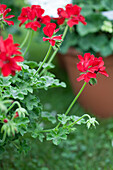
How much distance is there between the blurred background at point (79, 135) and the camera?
185 centimetres

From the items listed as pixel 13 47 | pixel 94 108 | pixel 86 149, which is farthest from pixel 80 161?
pixel 13 47

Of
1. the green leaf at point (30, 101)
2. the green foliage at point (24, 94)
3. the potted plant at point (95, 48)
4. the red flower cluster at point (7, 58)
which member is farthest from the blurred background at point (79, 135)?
the red flower cluster at point (7, 58)

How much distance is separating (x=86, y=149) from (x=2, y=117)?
1.06 meters

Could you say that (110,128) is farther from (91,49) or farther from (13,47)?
Result: (13,47)

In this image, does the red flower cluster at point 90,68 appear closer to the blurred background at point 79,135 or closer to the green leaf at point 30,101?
the green leaf at point 30,101

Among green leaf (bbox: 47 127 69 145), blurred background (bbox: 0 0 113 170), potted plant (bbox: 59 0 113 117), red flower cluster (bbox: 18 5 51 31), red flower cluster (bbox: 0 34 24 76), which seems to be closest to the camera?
red flower cluster (bbox: 0 34 24 76)

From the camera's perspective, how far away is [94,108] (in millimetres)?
2572

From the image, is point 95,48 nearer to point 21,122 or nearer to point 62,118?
point 62,118

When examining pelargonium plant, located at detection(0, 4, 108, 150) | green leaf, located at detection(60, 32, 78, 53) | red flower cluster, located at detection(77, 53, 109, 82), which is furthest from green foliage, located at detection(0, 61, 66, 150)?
green leaf, located at detection(60, 32, 78, 53)

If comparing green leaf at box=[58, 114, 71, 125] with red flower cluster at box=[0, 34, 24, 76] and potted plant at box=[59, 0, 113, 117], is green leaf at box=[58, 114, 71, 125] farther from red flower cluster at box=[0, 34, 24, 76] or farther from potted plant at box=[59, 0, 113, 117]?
potted plant at box=[59, 0, 113, 117]

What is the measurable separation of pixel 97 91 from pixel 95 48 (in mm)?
381

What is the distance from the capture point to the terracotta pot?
2385mm

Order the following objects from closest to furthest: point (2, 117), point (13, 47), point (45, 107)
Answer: point (13, 47) < point (2, 117) < point (45, 107)

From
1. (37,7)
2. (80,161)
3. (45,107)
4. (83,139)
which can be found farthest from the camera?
(45,107)
